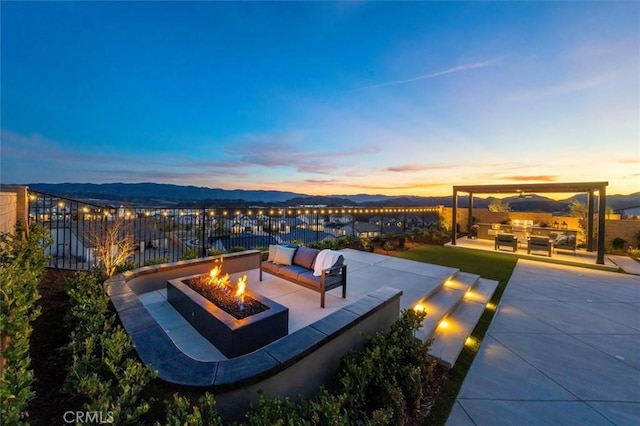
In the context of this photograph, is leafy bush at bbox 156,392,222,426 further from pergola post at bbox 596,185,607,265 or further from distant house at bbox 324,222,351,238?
pergola post at bbox 596,185,607,265

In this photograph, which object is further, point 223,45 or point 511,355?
point 223,45

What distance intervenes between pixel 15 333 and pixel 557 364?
498cm

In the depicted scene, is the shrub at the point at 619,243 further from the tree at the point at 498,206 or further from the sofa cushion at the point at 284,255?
the sofa cushion at the point at 284,255

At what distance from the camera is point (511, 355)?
9.84 feet

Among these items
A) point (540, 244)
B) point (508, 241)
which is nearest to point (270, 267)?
point (508, 241)

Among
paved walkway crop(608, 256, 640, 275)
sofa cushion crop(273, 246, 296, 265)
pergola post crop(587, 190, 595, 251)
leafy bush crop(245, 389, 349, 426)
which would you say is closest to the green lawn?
leafy bush crop(245, 389, 349, 426)

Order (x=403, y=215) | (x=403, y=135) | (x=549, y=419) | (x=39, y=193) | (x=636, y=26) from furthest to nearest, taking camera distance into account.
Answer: (x=403, y=215)
(x=403, y=135)
(x=636, y=26)
(x=39, y=193)
(x=549, y=419)

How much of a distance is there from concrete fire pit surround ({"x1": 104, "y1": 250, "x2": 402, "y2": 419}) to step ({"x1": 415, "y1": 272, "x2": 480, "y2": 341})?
2.19ft

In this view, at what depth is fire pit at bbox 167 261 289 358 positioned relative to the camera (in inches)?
94.6

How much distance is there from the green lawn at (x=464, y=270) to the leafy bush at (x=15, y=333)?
267cm

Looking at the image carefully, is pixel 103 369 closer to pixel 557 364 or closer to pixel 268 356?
pixel 268 356

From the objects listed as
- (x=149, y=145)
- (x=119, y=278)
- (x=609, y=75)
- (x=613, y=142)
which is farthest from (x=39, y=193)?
(x=613, y=142)

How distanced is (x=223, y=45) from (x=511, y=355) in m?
8.62

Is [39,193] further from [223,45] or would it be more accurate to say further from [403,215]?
[403,215]
